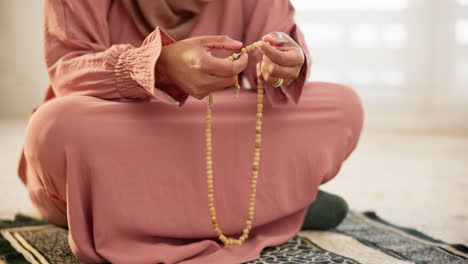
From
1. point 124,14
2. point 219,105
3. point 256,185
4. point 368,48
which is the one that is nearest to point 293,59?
point 219,105

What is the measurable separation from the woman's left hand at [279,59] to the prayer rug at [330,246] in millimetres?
337

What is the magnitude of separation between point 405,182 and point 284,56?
1.05 meters

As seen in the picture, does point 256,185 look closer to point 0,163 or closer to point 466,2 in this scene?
point 0,163

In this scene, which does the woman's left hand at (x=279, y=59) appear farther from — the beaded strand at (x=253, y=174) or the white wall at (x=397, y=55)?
the white wall at (x=397, y=55)

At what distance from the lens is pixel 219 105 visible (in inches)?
44.8

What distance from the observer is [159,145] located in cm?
109

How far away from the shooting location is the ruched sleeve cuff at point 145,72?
0.99 metres

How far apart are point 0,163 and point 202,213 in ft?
4.66

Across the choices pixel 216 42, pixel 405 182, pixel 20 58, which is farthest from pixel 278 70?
pixel 20 58

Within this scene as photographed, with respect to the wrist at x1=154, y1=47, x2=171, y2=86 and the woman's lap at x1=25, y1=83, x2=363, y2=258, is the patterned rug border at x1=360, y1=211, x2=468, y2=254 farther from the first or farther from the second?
the wrist at x1=154, y1=47, x2=171, y2=86

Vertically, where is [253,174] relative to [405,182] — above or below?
above

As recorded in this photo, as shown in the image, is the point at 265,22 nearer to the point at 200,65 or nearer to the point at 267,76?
the point at 267,76

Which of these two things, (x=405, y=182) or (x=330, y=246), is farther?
(x=405, y=182)

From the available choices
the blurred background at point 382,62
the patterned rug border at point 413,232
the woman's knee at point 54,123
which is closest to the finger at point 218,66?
the woman's knee at point 54,123
